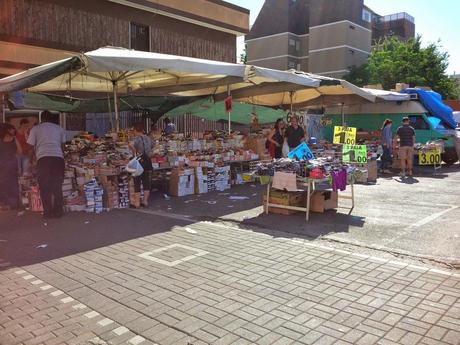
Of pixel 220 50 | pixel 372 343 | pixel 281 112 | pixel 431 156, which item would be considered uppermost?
pixel 220 50

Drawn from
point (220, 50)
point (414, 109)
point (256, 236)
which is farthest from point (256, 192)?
point (220, 50)

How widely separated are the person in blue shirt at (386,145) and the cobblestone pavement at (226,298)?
9.58 metres

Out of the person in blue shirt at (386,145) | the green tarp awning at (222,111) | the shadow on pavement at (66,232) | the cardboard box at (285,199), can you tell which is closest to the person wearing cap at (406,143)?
the person in blue shirt at (386,145)

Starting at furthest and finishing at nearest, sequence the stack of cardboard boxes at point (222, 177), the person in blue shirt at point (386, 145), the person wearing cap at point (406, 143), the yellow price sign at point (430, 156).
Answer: the yellow price sign at point (430, 156) → the person in blue shirt at point (386, 145) → the person wearing cap at point (406, 143) → the stack of cardboard boxes at point (222, 177)

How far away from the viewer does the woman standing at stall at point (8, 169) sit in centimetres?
894

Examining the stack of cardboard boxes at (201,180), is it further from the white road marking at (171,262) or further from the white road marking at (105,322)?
the white road marking at (105,322)

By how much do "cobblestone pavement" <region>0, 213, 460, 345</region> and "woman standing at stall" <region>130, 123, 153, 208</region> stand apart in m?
2.96

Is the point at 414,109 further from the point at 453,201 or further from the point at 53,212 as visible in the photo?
the point at 53,212

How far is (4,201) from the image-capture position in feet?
29.5

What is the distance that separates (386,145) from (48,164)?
1078 centimetres

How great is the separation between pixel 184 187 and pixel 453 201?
234 inches

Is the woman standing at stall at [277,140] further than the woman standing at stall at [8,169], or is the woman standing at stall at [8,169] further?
the woman standing at stall at [277,140]

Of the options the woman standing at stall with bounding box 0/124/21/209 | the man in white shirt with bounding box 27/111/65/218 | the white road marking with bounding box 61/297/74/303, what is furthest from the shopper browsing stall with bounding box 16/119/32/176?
the white road marking with bounding box 61/297/74/303

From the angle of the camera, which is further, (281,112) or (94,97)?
(281,112)
